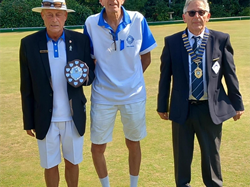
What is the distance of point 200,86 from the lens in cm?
285

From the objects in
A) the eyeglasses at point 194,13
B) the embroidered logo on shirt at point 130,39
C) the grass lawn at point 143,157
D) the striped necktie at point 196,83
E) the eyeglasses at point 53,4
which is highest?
the eyeglasses at point 53,4

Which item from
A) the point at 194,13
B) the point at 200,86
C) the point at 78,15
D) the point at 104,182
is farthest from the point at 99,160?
the point at 78,15

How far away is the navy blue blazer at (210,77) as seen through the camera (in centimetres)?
283

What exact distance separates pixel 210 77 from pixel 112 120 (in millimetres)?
1039

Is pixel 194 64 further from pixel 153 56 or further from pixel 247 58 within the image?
pixel 153 56

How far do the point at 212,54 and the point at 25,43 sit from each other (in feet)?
5.16

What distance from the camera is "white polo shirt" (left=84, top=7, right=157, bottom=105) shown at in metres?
3.08

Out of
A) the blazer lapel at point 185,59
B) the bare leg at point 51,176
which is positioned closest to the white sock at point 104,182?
the bare leg at point 51,176

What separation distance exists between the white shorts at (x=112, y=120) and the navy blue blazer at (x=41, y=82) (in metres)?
0.25

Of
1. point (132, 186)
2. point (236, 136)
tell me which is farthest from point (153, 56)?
point (132, 186)

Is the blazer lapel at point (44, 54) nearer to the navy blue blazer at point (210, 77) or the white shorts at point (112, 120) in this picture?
the white shorts at point (112, 120)

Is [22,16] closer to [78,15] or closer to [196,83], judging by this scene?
[78,15]

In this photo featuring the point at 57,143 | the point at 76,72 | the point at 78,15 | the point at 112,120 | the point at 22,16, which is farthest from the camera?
the point at 78,15

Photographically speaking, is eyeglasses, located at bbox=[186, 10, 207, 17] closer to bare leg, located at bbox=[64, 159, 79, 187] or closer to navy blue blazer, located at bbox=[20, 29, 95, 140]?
navy blue blazer, located at bbox=[20, 29, 95, 140]
